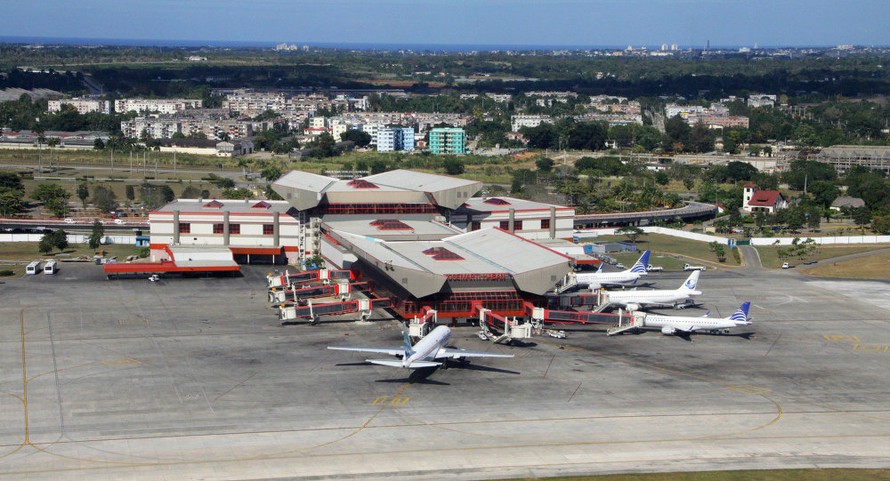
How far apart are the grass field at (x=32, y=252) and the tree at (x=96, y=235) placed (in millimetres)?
938

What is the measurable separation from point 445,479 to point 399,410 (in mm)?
13213

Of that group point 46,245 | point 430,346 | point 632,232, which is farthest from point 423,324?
point 632,232

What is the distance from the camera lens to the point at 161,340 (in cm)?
9600

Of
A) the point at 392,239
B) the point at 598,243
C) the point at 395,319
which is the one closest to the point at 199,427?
the point at 395,319

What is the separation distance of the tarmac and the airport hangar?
9.32m

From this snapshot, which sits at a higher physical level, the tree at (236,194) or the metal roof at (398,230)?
the metal roof at (398,230)

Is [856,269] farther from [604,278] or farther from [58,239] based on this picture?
[58,239]

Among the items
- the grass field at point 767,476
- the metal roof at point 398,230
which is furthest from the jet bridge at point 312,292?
the grass field at point 767,476

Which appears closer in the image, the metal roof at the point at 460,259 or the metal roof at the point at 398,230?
the metal roof at the point at 460,259

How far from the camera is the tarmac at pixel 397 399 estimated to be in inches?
2657

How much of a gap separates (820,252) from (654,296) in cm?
5467

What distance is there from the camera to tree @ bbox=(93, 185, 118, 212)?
17938 centimetres

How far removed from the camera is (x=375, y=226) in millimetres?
131625

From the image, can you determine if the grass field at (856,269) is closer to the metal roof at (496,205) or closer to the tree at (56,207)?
the metal roof at (496,205)
